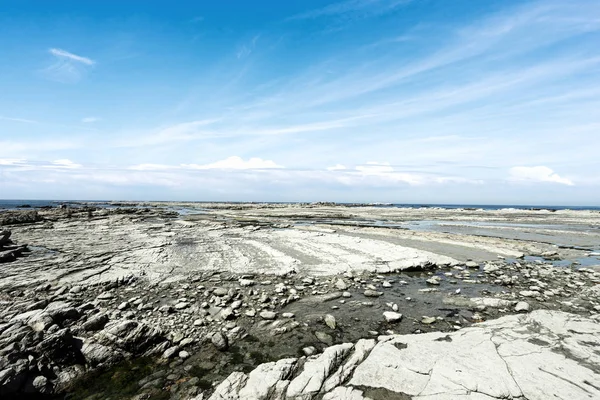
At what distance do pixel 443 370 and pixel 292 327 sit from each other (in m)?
3.32

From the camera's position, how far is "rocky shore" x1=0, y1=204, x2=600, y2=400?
4.45 meters

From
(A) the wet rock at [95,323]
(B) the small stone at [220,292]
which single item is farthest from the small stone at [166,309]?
(B) the small stone at [220,292]

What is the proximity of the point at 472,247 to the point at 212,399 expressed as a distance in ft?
57.0

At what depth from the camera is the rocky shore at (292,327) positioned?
4.45 m

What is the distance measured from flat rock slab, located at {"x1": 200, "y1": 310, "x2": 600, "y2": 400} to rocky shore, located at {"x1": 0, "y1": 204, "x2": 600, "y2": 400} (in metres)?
0.03

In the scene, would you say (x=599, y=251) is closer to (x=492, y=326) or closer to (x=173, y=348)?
(x=492, y=326)

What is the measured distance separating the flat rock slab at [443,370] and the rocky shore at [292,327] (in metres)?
0.03

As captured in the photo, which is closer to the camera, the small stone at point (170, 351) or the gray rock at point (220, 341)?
the small stone at point (170, 351)

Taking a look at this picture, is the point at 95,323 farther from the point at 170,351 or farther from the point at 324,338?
the point at 324,338

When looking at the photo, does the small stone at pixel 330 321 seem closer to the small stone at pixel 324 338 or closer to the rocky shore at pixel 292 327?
the rocky shore at pixel 292 327

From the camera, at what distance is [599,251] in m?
16.3

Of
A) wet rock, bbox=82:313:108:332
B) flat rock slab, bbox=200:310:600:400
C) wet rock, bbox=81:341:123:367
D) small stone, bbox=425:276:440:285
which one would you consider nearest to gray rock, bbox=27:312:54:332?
wet rock, bbox=82:313:108:332

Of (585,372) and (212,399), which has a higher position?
(585,372)

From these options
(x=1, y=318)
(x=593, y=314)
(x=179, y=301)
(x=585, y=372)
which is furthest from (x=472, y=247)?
(x=1, y=318)
